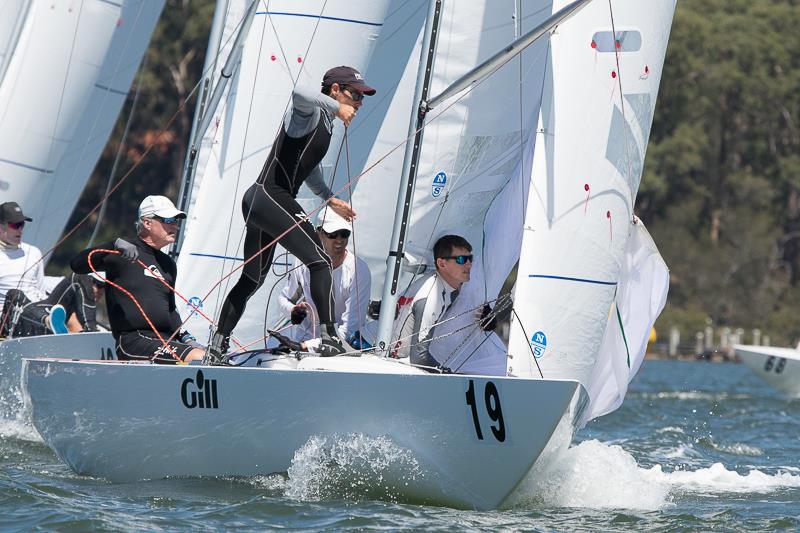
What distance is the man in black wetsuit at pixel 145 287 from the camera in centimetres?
738

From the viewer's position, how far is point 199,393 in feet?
21.6

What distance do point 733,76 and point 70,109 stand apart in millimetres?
26551

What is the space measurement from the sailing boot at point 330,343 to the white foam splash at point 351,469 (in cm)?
48

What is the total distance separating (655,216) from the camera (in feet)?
126

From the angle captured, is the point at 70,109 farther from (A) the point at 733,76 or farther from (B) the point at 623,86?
(A) the point at 733,76

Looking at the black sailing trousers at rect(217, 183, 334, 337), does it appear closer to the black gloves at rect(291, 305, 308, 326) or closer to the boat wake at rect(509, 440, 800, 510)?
the black gloves at rect(291, 305, 308, 326)

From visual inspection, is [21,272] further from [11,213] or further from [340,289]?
[340,289]

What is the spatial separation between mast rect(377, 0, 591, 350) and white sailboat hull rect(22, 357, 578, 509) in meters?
0.48

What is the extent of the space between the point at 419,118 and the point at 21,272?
4463mm

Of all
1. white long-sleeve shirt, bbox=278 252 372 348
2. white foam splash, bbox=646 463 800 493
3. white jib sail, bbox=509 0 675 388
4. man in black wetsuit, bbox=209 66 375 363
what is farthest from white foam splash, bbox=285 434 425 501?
white foam splash, bbox=646 463 800 493

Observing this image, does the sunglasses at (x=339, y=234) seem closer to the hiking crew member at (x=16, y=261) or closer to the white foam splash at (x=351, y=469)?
the white foam splash at (x=351, y=469)

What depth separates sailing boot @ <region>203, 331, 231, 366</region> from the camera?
6910 millimetres

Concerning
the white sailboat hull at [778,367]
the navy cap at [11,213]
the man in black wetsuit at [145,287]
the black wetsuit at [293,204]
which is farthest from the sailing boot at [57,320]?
the white sailboat hull at [778,367]

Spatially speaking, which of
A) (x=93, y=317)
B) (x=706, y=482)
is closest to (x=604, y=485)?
(x=706, y=482)
